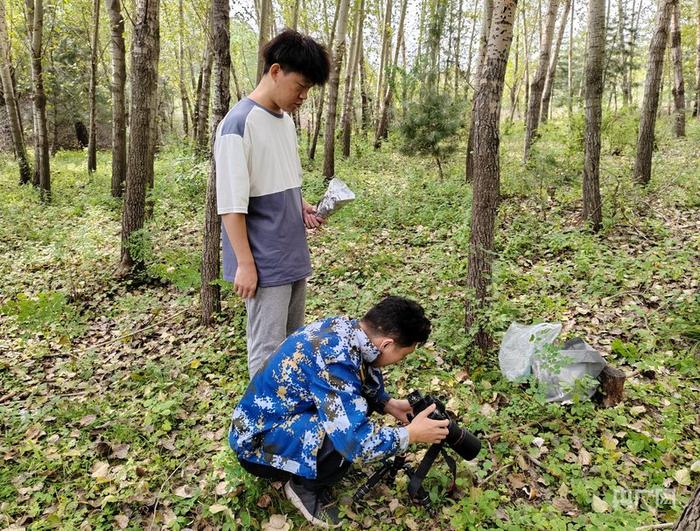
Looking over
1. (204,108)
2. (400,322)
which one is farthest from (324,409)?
(204,108)

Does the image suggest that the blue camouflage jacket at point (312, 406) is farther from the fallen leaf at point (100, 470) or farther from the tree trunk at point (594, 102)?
the tree trunk at point (594, 102)

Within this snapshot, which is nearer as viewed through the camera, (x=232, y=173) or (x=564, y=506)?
(x=232, y=173)

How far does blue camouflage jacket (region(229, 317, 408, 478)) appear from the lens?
2076mm

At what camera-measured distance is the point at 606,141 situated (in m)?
12.0

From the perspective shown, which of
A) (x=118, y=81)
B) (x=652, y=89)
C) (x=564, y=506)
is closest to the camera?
(x=564, y=506)

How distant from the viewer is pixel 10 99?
35.0 ft

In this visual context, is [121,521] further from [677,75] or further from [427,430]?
[677,75]

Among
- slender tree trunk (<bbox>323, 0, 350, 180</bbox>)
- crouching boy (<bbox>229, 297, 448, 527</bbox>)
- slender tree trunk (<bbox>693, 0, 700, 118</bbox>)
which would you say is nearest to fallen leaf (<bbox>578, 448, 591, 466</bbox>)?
crouching boy (<bbox>229, 297, 448, 527</bbox>)

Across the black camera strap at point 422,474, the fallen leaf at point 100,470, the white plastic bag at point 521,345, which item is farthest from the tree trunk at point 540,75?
the fallen leaf at point 100,470

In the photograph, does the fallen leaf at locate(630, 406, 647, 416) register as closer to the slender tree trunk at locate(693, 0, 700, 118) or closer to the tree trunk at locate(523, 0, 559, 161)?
the tree trunk at locate(523, 0, 559, 161)

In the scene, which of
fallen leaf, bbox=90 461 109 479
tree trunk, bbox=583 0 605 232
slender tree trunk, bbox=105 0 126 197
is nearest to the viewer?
fallen leaf, bbox=90 461 109 479

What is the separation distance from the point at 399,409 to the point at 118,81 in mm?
8854

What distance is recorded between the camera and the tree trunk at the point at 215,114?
4191 millimetres

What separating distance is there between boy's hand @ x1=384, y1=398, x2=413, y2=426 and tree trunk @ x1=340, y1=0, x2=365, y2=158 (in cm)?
1109
